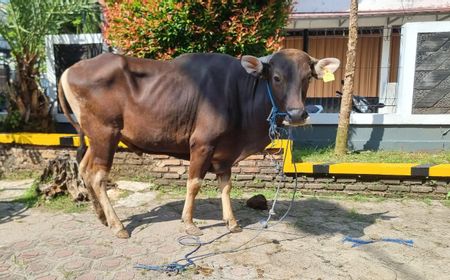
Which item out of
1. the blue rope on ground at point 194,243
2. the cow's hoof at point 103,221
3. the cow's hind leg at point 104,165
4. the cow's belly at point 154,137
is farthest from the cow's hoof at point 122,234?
the cow's belly at point 154,137

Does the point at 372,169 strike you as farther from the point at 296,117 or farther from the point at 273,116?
the point at 296,117

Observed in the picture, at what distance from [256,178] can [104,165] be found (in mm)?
2437

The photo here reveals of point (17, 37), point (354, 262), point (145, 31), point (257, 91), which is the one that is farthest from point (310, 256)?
point (17, 37)

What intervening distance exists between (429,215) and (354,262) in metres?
1.85

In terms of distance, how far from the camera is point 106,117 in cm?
367

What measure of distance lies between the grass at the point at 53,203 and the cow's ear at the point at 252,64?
8.78 ft

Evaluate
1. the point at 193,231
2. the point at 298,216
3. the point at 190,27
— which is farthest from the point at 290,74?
the point at 190,27

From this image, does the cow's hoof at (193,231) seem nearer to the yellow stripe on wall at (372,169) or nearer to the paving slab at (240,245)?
the paving slab at (240,245)

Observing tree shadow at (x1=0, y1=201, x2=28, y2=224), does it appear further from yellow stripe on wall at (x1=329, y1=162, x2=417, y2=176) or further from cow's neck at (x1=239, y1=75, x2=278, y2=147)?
yellow stripe on wall at (x1=329, y1=162, x2=417, y2=176)

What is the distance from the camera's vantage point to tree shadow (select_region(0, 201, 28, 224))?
14.5 ft

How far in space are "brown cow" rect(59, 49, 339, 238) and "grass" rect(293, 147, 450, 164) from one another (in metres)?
2.24

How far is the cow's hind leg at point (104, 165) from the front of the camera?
372 centimetres

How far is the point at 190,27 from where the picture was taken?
17.4 feet

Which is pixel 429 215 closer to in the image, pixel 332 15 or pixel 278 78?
pixel 278 78
